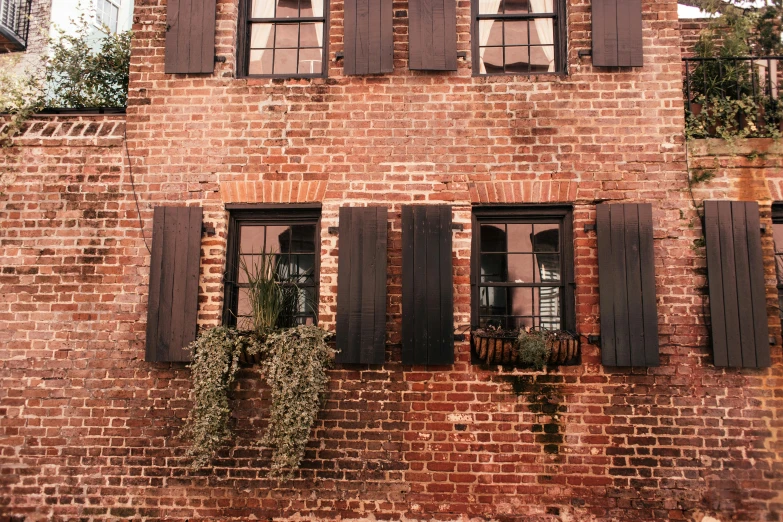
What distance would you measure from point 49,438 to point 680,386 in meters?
5.54

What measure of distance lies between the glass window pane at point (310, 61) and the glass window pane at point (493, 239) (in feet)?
7.53

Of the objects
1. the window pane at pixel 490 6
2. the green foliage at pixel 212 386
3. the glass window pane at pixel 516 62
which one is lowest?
the green foliage at pixel 212 386

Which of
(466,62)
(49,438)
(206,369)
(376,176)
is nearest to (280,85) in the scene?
(376,176)

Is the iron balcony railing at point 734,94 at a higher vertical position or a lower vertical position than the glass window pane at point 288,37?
lower

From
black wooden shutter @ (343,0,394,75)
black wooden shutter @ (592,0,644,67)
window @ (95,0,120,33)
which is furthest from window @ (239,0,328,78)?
window @ (95,0,120,33)

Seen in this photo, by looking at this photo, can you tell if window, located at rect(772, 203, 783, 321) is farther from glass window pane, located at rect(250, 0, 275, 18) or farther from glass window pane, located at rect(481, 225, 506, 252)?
glass window pane, located at rect(250, 0, 275, 18)

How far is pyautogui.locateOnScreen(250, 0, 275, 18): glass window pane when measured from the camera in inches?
231

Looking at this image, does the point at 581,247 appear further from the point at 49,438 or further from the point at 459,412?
the point at 49,438

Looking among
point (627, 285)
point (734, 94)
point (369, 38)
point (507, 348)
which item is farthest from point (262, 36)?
point (734, 94)

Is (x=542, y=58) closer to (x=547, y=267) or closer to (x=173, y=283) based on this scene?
(x=547, y=267)

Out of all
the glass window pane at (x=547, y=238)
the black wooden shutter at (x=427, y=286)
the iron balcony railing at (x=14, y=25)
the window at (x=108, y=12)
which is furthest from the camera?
the window at (x=108, y=12)

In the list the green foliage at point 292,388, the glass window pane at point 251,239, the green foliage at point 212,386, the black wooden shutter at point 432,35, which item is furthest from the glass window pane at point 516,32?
the green foliage at point 212,386

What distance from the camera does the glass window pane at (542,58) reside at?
568 centimetres

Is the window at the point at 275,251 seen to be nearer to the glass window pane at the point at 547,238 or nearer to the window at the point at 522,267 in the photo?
the window at the point at 522,267
